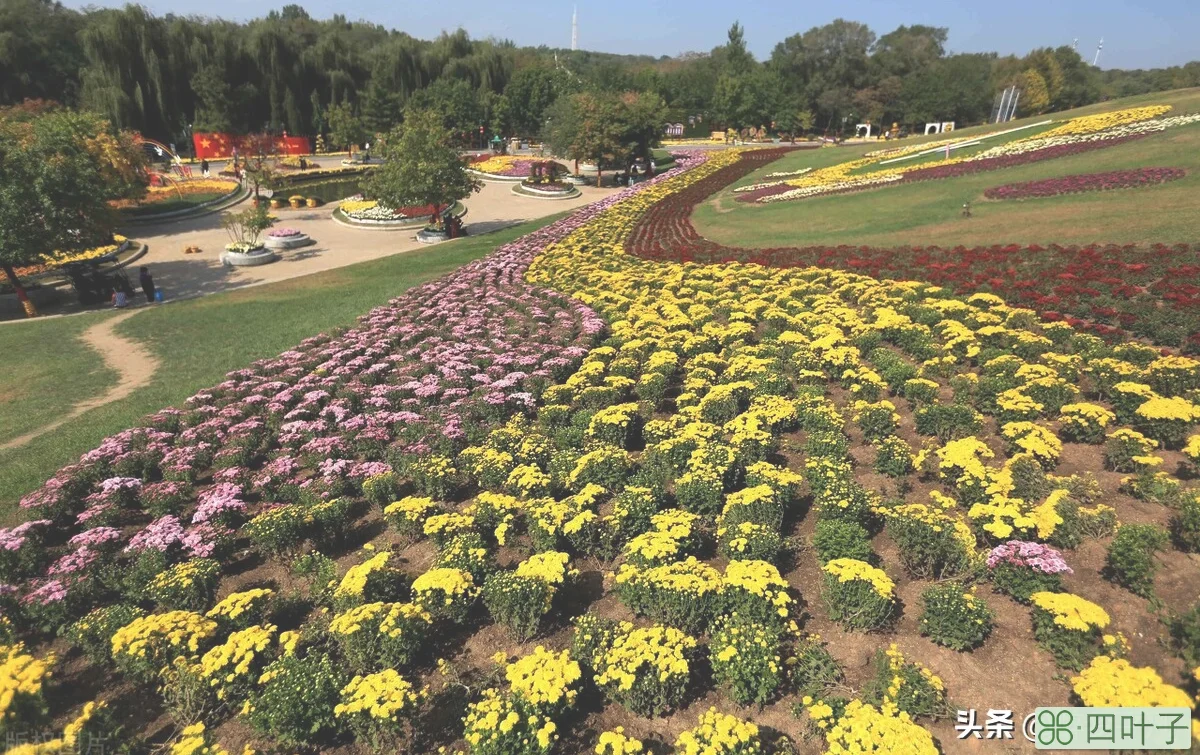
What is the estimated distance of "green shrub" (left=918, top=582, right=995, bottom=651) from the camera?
22.0 ft

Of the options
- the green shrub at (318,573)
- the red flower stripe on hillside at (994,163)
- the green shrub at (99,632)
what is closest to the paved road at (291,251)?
the red flower stripe on hillside at (994,163)

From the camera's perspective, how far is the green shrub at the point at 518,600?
24.2 ft

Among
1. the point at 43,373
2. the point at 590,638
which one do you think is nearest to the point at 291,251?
the point at 43,373

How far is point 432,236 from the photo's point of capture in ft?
122

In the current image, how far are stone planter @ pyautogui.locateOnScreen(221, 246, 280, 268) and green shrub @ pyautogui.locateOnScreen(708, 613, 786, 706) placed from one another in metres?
34.3

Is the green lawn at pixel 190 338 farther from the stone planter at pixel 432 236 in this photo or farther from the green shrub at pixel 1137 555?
the green shrub at pixel 1137 555

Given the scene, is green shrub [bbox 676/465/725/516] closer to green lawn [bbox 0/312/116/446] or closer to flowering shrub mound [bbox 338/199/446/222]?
green lawn [bbox 0/312/116/446]

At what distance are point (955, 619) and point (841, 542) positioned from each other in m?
1.58

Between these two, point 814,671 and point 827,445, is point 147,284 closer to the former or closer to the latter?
point 827,445

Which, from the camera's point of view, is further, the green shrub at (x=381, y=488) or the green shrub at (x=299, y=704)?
the green shrub at (x=381, y=488)

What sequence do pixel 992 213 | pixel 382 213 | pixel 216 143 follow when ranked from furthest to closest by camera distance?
pixel 216 143 < pixel 382 213 < pixel 992 213

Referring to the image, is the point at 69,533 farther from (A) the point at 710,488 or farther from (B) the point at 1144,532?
(B) the point at 1144,532

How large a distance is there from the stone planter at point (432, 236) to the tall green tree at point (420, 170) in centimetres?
178

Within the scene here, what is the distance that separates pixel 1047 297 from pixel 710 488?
1218cm
